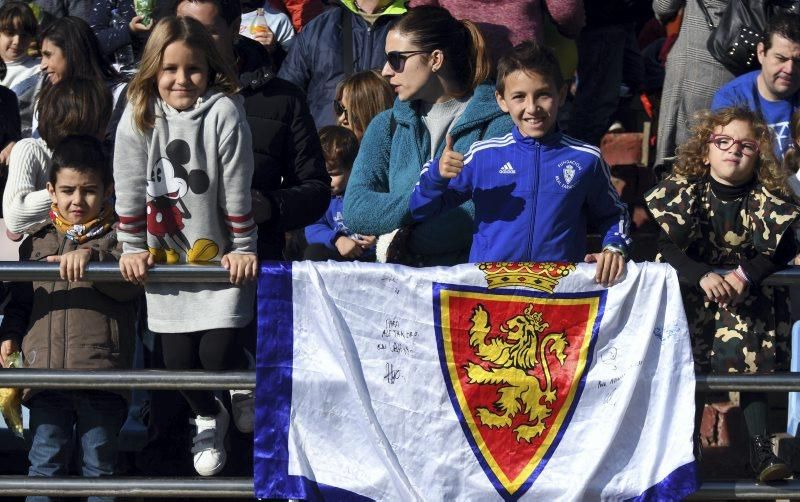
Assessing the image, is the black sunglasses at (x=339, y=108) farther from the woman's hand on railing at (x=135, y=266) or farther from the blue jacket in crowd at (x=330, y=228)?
the woman's hand on railing at (x=135, y=266)

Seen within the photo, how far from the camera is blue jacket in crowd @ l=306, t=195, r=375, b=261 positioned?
21.6 ft

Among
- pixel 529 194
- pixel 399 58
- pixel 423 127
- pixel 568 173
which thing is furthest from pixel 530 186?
pixel 399 58

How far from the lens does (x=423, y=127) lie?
5543 mm

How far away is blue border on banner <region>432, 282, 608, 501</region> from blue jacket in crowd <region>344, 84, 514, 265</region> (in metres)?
0.50

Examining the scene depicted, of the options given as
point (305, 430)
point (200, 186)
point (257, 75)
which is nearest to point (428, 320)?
point (305, 430)

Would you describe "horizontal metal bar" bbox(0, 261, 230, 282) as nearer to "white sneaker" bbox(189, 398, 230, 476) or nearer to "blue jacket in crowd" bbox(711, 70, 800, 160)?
"white sneaker" bbox(189, 398, 230, 476)

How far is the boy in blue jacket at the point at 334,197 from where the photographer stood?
6613 mm

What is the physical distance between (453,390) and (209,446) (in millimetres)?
917

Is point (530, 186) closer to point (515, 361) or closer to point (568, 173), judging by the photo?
point (568, 173)

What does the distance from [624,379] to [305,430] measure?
113 centimetres

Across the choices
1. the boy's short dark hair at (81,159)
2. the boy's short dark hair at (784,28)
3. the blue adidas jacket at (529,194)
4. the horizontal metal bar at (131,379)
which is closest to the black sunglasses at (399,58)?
the blue adidas jacket at (529,194)

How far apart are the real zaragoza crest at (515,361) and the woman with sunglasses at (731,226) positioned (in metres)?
0.54

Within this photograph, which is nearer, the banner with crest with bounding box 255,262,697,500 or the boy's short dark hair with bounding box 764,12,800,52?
the banner with crest with bounding box 255,262,697,500

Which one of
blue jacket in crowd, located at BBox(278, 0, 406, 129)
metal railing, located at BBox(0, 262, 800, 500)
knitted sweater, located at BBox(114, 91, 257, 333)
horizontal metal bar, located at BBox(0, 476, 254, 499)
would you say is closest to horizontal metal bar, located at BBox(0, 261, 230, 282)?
metal railing, located at BBox(0, 262, 800, 500)
